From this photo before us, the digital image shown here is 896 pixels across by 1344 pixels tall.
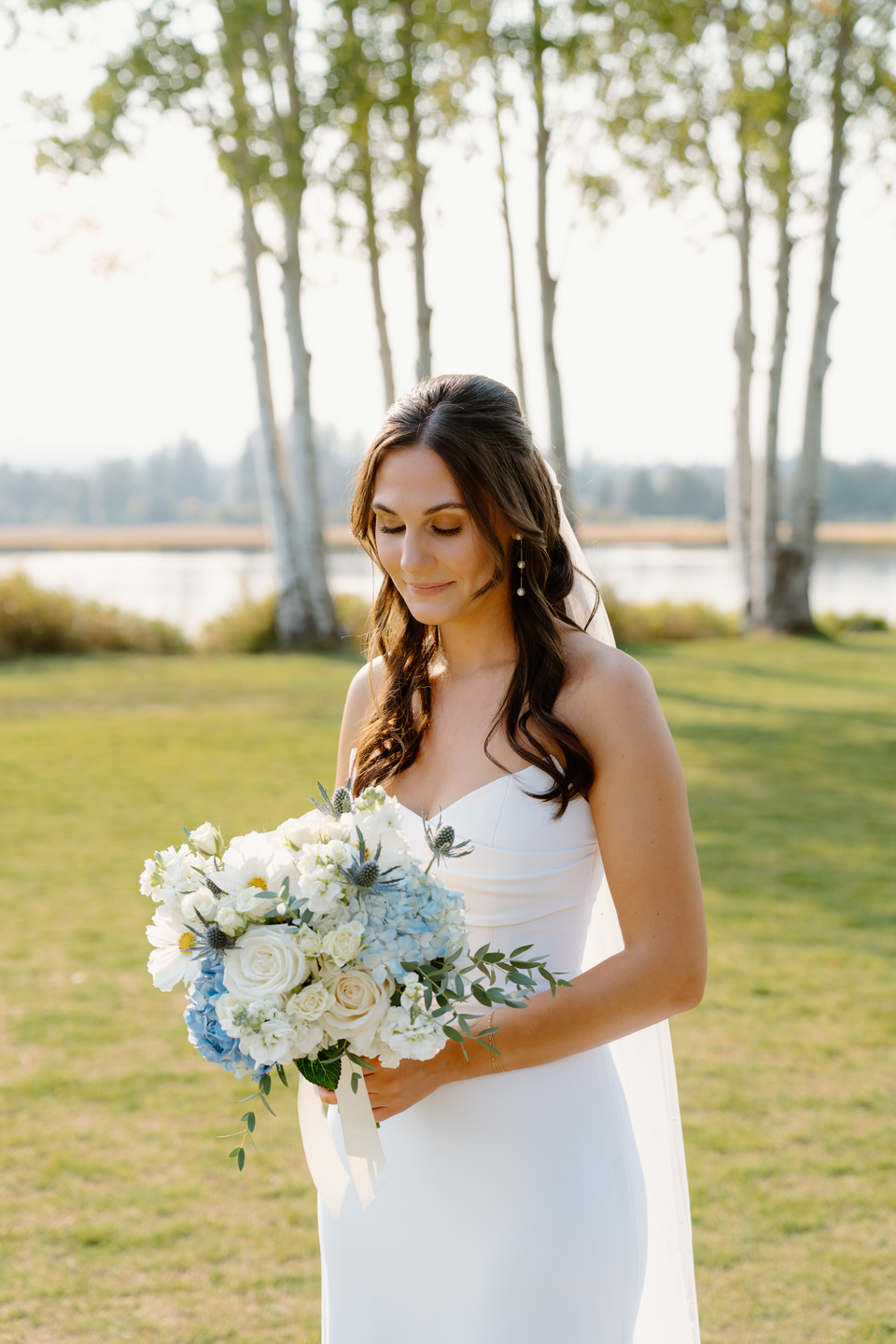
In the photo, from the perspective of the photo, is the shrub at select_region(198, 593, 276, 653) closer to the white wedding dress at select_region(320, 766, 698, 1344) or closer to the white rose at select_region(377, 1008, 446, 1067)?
the white wedding dress at select_region(320, 766, 698, 1344)

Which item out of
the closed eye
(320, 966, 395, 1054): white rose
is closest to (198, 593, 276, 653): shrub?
the closed eye

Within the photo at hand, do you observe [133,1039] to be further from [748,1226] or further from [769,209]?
[769,209]

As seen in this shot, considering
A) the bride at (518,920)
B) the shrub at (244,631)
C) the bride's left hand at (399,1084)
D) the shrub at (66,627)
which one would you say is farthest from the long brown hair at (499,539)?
the shrub at (66,627)

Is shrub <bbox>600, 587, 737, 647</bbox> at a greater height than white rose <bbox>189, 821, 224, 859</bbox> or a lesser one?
lesser

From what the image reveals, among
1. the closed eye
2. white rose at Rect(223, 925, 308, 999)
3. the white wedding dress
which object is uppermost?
the closed eye

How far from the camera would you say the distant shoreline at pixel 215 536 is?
47094 mm

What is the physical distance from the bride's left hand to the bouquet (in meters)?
0.04

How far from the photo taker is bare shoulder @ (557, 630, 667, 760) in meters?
2.14

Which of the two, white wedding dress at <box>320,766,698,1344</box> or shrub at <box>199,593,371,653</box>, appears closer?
white wedding dress at <box>320,766,698,1344</box>

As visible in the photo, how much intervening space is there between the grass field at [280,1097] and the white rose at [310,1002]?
8.09 ft

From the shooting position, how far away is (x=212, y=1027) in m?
1.81

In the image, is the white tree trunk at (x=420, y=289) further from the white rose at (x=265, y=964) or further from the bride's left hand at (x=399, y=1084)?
the white rose at (x=265, y=964)

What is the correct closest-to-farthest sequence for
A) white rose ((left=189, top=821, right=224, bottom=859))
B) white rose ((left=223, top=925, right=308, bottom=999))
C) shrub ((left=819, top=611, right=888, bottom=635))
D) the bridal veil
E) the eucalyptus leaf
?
white rose ((left=223, top=925, right=308, bottom=999)), the eucalyptus leaf, white rose ((left=189, top=821, right=224, bottom=859)), the bridal veil, shrub ((left=819, top=611, right=888, bottom=635))

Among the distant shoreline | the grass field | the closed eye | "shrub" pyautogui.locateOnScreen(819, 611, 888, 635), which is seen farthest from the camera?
the distant shoreline
